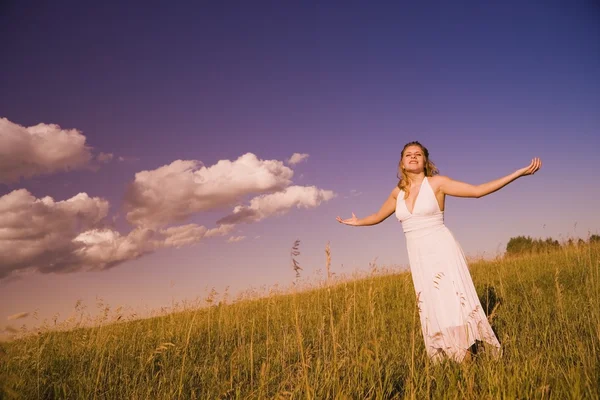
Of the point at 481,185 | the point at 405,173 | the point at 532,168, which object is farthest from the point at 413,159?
the point at 532,168

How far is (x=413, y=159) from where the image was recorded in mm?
4672

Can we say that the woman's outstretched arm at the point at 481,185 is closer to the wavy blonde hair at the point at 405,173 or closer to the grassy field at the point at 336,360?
the wavy blonde hair at the point at 405,173

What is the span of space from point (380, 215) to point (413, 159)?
3.26ft

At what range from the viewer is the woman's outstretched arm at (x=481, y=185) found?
12.8 feet

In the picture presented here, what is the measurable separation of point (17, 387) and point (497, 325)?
562 cm

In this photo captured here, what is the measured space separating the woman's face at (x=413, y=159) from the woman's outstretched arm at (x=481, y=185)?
0.34m

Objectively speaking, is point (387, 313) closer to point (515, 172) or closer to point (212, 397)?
point (515, 172)

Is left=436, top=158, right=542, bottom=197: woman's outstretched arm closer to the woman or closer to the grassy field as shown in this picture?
the woman

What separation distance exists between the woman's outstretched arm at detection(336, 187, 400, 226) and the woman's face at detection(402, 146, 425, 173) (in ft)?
1.26

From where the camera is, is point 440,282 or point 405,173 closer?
point 440,282

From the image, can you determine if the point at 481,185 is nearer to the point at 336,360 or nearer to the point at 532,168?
the point at 532,168

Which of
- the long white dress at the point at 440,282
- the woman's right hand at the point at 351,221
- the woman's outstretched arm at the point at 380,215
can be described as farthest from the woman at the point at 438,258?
the woman's right hand at the point at 351,221

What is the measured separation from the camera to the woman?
151 inches

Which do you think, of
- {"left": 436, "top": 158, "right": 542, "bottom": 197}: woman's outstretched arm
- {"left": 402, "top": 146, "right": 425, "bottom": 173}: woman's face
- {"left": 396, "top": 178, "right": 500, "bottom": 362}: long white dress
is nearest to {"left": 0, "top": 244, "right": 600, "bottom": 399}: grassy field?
{"left": 396, "top": 178, "right": 500, "bottom": 362}: long white dress
